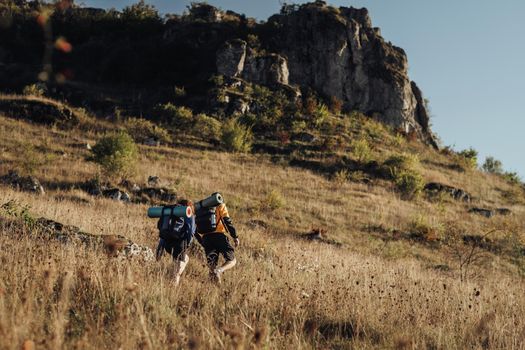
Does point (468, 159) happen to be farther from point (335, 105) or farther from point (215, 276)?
point (215, 276)

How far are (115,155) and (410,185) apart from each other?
51.5 feet

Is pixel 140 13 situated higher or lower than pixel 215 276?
higher

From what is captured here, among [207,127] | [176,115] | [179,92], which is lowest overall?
[207,127]

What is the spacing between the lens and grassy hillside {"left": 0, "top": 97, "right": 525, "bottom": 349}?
322cm

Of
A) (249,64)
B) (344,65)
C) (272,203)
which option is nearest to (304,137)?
(249,64)

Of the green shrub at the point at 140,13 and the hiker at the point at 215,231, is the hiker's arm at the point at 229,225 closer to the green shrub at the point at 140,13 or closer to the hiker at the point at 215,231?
the hiker at the point at 215,231

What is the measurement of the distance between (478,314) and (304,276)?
244 centimetres

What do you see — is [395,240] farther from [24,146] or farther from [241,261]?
[24,146]

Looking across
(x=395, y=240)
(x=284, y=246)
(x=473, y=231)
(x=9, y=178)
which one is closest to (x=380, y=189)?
(x=473, y=231)

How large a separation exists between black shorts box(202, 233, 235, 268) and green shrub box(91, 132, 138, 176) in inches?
449

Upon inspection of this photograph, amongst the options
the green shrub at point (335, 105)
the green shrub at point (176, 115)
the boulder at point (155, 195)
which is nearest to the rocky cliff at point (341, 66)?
the green shrub at point (335, 105)

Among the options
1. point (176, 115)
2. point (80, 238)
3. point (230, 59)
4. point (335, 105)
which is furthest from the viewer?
point (335, 105)

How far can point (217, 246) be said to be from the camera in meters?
6.77

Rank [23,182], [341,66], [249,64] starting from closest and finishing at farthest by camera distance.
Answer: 1. [23,182]
2. [249,64]
3. [341,66]
